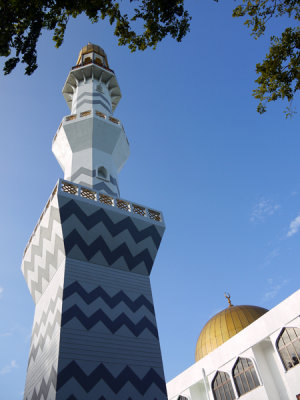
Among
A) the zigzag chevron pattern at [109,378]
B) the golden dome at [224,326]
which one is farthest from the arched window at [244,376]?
the zigzag chevron pattern at [109,378]

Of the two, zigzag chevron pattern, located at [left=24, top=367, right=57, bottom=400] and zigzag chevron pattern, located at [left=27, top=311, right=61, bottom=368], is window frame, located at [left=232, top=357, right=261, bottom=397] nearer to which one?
zigzag chevron pattern, located at [left=27, top=311, right=61, bottom=368]

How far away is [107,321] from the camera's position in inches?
358

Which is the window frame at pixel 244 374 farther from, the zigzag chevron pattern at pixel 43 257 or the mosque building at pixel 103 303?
the zigzag chevron pattern at pixel 43 257

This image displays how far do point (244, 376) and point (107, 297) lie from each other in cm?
880

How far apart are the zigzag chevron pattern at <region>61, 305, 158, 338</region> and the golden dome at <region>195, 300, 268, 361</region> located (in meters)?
10.4

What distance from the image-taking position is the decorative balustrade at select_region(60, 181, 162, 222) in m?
10.5

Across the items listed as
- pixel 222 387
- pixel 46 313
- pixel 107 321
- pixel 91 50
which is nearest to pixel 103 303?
pixel 107 321

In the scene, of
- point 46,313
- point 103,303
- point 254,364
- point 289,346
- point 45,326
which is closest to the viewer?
point 103,303

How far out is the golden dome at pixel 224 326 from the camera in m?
18.9

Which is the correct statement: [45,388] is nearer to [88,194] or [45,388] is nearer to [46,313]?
[46,313]

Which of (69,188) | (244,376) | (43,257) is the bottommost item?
(244,376)

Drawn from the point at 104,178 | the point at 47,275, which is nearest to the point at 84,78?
the point at 104,178

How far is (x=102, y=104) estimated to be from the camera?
16125 mm

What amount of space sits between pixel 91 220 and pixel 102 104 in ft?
24.9
